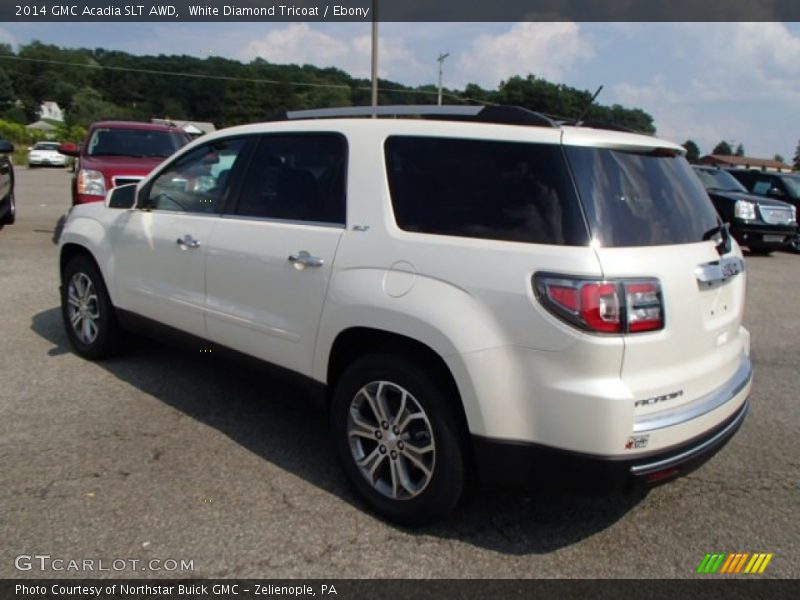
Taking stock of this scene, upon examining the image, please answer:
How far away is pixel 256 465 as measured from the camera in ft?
11.5

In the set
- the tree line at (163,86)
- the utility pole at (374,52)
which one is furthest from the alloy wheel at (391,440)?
the tree line at (163,86)

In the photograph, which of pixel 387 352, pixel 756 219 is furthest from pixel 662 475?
pixel 756 219

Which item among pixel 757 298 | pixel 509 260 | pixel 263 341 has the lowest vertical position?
pixel 757 298

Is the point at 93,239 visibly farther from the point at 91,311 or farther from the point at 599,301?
the point at 599,301

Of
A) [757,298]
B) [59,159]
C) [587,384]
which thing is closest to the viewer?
[587,384]

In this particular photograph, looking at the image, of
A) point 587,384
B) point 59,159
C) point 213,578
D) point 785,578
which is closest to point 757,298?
point 785,578

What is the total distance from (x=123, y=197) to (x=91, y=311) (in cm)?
97

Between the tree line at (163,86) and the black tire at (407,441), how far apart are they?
23167 mm

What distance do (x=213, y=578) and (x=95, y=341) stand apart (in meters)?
2.92

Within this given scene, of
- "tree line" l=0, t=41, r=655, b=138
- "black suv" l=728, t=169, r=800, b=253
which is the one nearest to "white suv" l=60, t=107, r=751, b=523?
"black suv" l=728, t=169, r=800, b=253

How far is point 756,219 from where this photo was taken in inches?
517

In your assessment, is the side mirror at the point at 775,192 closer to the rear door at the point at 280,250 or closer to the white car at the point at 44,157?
the rear door at the point at 280,250

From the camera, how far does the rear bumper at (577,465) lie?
97.8 inches
